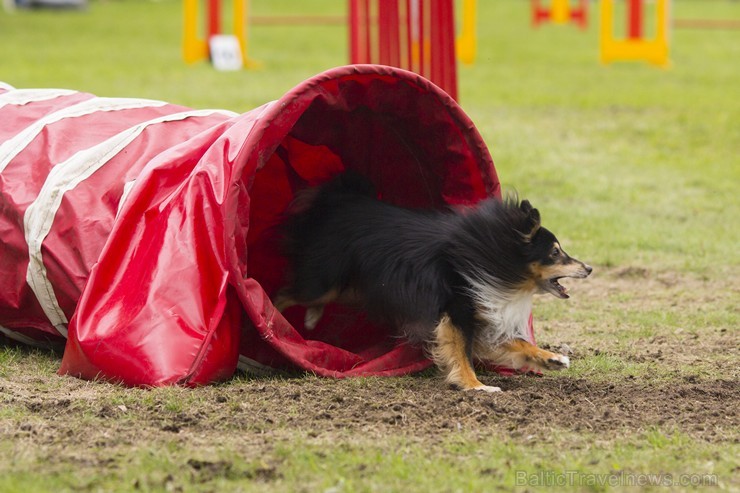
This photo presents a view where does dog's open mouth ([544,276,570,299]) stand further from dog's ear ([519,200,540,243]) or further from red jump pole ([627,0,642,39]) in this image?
red jump pole ([627,0,642,39])

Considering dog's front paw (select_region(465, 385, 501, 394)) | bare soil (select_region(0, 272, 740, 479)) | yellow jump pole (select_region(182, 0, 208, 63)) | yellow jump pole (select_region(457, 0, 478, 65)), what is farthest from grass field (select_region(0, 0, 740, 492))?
yellow jump pole (select_region(457, 0, 478, 65))

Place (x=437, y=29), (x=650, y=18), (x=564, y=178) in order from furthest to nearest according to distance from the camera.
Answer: (x=650, y=18) → (x=564, y=178) → (x=437, y=29)

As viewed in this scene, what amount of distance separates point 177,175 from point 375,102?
1.06 metres

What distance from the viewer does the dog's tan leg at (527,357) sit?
503 centimetres

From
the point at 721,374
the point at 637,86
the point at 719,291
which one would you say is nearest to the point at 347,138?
the point at 721,374

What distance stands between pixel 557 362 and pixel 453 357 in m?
0.58

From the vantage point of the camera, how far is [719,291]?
696cm

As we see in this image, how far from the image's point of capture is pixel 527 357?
16.5 ft

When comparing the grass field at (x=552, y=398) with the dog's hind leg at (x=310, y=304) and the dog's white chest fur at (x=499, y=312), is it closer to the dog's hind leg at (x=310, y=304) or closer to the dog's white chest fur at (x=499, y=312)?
the dog's white chest fur at (x=499, y=312)

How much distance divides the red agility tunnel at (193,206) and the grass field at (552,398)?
0.21 meters

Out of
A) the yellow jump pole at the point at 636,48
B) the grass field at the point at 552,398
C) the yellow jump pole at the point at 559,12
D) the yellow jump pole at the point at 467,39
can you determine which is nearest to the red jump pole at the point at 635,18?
the yellow jump pole at the point at 636,48

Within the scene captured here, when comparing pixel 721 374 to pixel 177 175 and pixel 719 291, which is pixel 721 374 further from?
pixel 177 175

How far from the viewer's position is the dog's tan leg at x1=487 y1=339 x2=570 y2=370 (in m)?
5.03

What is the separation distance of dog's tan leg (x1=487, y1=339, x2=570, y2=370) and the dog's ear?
58 centimetres
